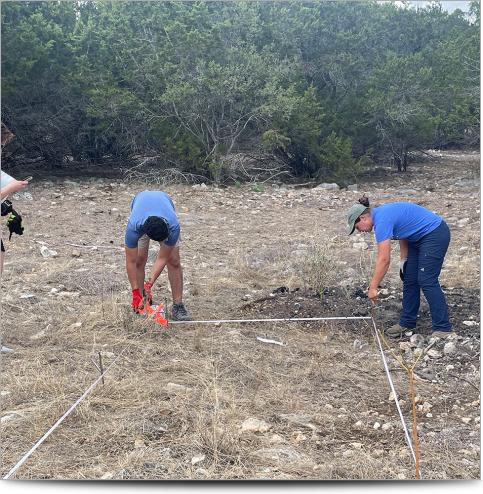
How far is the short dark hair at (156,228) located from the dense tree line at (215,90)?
6.56m

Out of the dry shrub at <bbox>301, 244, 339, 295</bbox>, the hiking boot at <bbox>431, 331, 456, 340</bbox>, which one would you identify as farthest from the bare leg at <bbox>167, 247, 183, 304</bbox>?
the hiking boot at <bbox>431, 331, 456, 340</bbox>

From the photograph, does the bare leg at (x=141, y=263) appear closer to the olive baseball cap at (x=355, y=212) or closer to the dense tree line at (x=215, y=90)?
the olive baseball cap at (x=355, y=212)

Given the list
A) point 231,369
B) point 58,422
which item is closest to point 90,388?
point 58,422

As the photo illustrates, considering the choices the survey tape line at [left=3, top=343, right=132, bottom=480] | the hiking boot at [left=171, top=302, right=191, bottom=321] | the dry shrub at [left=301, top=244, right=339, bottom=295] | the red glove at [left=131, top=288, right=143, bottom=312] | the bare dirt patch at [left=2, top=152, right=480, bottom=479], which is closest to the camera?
the survey tape line at [left=3, top=343, right=132, bottom=480]

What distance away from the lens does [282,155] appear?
37.7 feet

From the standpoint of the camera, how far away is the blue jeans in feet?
12.7

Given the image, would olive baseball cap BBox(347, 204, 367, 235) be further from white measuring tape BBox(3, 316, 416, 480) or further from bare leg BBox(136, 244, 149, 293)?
bare leg BBox(136, 244, 149, 293)

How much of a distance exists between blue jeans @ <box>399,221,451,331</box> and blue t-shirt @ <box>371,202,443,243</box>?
0.05m

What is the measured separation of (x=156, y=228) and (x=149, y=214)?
0.57 ft

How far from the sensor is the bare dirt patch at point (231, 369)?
2576mm

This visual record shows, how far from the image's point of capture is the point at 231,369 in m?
3.55

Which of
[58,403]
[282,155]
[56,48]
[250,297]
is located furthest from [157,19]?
[58,403]

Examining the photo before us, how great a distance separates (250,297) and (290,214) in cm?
359

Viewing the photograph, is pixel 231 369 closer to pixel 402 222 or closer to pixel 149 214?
pixel 149 214
